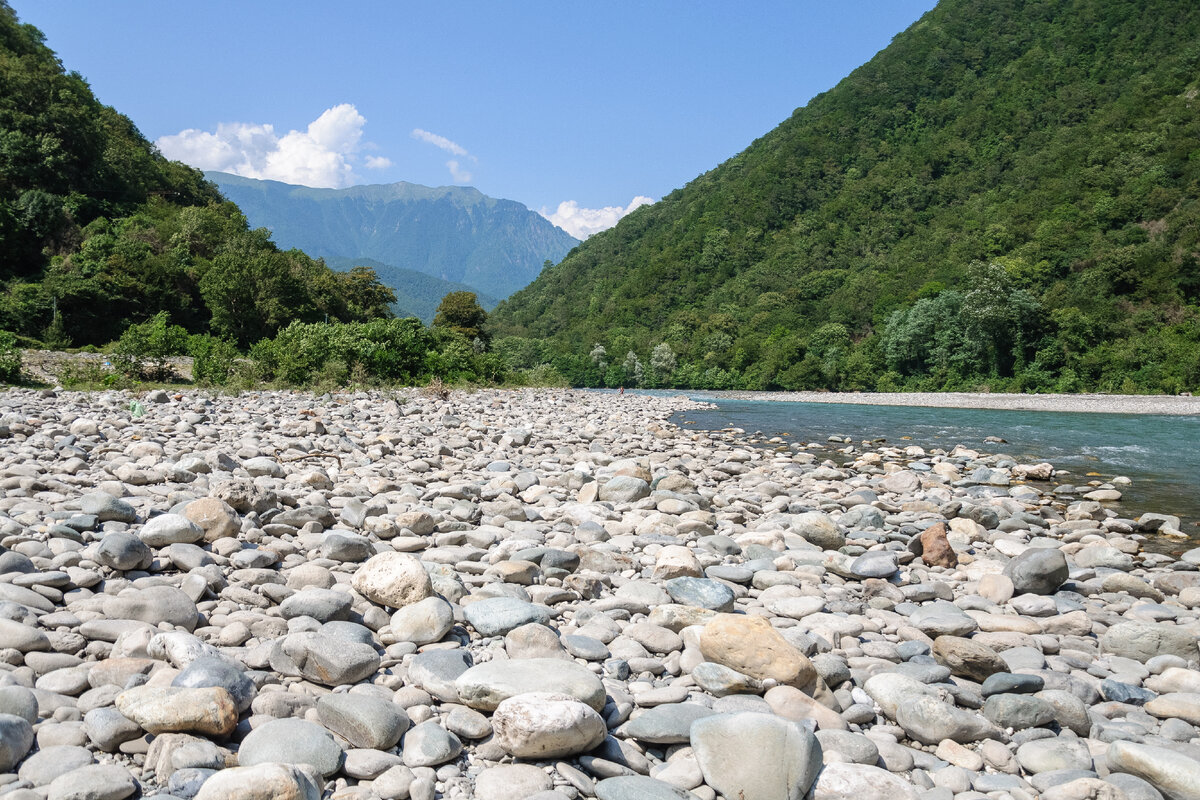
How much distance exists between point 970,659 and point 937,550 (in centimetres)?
211

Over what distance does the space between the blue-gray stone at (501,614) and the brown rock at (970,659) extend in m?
1.87

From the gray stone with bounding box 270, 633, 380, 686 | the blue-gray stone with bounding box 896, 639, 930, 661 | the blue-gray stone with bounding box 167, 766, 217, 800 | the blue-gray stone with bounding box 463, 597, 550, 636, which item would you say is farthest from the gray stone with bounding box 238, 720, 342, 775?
the blue-gray stone with bounding box 896, 639, 930, 661

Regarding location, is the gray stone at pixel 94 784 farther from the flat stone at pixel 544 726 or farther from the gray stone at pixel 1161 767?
the gray stone at pixel 1161 767

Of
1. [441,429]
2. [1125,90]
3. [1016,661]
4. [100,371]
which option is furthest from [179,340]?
[1125,90]

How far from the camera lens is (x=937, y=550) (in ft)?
→ 16.1

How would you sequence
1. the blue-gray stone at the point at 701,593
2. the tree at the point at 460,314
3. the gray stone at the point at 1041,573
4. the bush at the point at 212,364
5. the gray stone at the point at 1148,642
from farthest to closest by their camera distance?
the tree at the point at 460,314 → the bush at the point at 212,364 → the gray stone at the point at 1041,573 → the blue-gray stone at the point at 701,593 → the gray stone at the point at 1148,642

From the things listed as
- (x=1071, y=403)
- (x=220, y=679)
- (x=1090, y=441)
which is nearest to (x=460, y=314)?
(x=1071, y=403)

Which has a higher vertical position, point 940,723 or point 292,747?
point 292,747

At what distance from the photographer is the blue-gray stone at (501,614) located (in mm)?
3020

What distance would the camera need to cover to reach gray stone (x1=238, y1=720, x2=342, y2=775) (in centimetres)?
188

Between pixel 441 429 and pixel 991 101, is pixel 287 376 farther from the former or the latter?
pixel 991 101

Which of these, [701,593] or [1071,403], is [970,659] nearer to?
[701,593]

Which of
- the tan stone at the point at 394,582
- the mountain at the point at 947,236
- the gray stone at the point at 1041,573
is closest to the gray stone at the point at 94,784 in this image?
the tan stone at the point at 394,582

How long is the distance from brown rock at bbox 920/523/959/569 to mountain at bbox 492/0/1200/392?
41.7m
